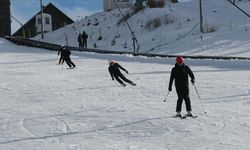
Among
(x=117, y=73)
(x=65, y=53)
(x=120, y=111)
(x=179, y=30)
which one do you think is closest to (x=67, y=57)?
(x=65, y=53)

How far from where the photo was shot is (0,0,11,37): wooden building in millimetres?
60062

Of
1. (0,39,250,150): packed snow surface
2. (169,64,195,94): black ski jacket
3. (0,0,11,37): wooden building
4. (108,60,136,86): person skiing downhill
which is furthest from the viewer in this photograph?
(0,0,11,37): wooden building

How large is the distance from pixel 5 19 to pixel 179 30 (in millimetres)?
24020

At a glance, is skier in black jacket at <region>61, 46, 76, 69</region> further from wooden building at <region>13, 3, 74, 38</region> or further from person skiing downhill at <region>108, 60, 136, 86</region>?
wooden building at <region>13, 3, 74, 38</region>

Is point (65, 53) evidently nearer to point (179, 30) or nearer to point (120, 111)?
point (120, 111)

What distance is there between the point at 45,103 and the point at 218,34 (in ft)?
81.7

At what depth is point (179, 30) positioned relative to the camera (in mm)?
43906

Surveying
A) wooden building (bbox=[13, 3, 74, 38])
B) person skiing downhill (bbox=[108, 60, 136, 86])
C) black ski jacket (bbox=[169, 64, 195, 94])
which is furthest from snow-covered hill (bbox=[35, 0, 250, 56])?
black ski jacket (bbox=[169, 64, 195, 94])

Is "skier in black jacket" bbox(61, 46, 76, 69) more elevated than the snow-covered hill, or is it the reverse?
the snow-covered hill

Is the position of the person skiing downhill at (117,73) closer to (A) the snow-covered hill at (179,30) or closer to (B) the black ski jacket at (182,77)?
(B) the black ski jacket at (182,77)

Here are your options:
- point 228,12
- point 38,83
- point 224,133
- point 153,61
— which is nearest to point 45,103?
point 38,83

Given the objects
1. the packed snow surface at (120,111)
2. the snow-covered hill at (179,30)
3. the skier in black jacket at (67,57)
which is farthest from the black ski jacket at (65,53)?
the snow-covered hill at (179,30)

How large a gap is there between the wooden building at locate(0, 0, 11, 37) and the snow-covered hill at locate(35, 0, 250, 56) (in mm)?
4958

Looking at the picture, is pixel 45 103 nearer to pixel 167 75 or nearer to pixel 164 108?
pixel 164 108
